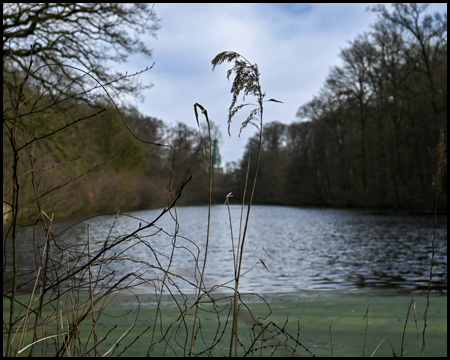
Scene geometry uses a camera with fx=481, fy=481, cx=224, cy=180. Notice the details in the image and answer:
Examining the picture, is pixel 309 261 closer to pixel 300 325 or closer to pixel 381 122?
pixel 300 325

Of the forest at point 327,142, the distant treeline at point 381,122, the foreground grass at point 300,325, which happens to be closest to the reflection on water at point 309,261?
the foreground grass at point 300,325

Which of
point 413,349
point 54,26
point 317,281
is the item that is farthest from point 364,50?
point 413,349

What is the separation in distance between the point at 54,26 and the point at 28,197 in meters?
8.56

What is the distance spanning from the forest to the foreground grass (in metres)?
7.00

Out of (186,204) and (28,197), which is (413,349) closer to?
(28,197)

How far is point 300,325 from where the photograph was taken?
13.5 ft

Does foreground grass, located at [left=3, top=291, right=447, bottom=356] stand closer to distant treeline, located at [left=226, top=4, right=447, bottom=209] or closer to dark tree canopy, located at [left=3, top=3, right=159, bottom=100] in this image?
dark tree canopy, located at [left=3, top=3, right=159, bottom=100]

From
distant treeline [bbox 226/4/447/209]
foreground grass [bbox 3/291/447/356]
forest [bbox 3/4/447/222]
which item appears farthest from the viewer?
distant treeline [bbox 226/4/447/209]

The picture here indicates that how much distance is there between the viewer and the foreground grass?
11.1 ft

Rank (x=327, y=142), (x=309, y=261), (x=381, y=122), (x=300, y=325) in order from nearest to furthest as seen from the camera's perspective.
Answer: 1. (x=300, y=325)
2. (x=309, y=261)
3. (x=381, y=122)
4. (x=327, y=142)

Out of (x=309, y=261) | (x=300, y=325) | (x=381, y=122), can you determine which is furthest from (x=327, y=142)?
(x=300, y=325)

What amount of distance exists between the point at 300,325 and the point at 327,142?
37645mm

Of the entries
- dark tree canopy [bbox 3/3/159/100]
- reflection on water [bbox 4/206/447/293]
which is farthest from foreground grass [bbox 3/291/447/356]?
dark tree canopy [bbox 3/3/159/100]

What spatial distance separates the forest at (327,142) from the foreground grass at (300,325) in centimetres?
700
